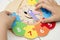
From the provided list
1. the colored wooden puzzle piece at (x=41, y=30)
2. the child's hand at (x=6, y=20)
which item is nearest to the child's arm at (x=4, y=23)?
the child's hand at (x=6, y=20)

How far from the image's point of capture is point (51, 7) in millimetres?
805

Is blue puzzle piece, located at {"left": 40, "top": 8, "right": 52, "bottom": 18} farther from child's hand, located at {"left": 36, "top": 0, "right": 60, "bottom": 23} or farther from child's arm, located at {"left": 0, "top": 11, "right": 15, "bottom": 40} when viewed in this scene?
child's arm, located at {"left": 0, "top": 11, "right": 15, "bottom": 40}

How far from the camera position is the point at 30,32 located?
71 cm

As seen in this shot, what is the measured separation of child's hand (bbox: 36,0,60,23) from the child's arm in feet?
0.50

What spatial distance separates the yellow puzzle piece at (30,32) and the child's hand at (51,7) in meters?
0.07

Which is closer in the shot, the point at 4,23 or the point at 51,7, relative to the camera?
the point at 4,23

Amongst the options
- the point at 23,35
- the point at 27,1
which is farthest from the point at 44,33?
the point at 27,1

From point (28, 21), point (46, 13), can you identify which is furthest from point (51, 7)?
point (28, 21)

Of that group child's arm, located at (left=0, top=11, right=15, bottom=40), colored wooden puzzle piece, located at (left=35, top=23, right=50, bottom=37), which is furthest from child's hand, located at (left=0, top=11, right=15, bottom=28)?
colored wooden puzzle piece, located at (left=35, top=23, right=50, bottom=37)

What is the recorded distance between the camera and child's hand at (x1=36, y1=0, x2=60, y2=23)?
0.76 metres

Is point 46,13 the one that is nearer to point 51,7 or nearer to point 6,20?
point 51,7

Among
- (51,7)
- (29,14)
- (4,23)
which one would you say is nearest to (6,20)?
(4,23)

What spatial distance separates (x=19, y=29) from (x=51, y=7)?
0.20m

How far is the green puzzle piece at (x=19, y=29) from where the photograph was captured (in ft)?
2.30
